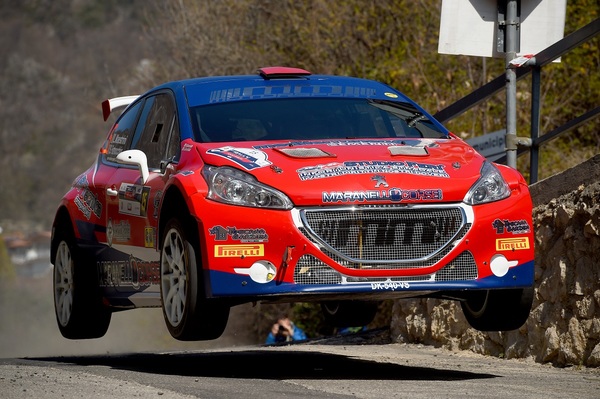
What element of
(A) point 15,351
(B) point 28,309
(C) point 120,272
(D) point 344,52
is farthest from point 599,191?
(B) point 28,309

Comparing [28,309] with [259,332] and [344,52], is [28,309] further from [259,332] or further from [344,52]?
[344,52]

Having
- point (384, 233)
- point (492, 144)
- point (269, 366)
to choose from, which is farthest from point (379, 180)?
point (492, 144)

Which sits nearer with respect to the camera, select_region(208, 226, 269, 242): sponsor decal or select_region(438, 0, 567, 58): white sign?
select_region(208, 226, 269, 242): sponsor decal

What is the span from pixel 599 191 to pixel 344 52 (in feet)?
50.2

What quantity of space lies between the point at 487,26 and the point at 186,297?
167 inches

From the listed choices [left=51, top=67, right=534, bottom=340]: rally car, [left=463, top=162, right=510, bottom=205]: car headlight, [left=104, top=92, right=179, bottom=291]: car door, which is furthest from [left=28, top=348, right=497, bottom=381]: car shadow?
[left=463, top=162, right=510, bottom=205]: car headlight

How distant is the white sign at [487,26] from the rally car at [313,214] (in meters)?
2.06

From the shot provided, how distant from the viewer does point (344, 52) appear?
944 inches

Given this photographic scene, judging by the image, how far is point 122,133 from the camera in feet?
32.1

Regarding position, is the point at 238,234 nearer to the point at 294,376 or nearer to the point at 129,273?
the point at 294,376

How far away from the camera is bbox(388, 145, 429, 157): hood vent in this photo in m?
7.69

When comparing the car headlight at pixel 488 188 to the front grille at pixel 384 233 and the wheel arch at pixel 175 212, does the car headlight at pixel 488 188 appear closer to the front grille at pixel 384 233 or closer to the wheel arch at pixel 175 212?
the front grille at pixel 384 233

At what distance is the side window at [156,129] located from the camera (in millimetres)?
8594

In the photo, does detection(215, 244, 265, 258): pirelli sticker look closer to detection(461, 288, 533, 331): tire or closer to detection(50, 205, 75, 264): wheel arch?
detection(461, 288, 533, 331): tire
